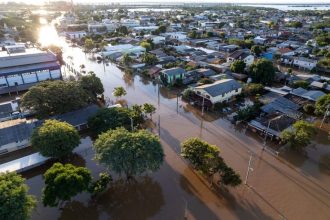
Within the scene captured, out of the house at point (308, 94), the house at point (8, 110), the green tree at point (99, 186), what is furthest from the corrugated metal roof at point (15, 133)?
the house at point (308, 94)

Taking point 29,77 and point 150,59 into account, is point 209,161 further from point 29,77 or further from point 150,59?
point 29,77

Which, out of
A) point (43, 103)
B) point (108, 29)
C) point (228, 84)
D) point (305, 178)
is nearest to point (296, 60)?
point (228, 84)

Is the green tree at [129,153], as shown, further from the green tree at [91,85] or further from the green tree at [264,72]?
the green tree at [264,72]

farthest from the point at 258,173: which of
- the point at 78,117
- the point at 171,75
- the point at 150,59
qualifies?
the point at 150,59

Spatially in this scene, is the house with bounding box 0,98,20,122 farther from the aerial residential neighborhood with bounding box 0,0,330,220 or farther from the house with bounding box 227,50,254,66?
the house with bounding box 227,50,254,66

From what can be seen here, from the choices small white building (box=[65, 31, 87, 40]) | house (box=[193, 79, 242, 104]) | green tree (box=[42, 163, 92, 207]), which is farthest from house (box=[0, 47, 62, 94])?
small white building (box=[65, 31, 87, 40])
